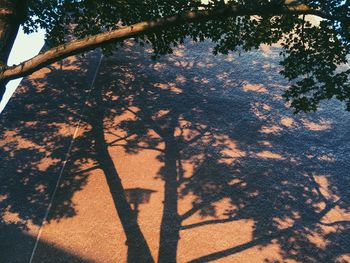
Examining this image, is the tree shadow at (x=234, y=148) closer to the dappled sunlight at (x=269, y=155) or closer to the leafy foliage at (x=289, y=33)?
the dappled sunlight at (x=269, y=155)

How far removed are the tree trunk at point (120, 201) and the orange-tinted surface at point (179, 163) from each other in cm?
12

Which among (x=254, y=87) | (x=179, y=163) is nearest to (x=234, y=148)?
(x=179, y=163)

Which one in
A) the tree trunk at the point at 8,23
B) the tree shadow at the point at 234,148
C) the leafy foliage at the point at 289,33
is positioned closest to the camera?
the tree trunk at the point at 8,23

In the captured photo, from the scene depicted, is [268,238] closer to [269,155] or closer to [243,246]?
[243,246]

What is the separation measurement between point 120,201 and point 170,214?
170 cm

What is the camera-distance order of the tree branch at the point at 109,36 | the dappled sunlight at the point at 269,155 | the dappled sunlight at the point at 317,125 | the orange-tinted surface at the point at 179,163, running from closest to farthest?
the tree branch at the point at 109,36 → the orange-tinted surface at the point at 179,163 → the dappled sunlight at the point at 269,155 → the dappled sunlight at the point at 317,125

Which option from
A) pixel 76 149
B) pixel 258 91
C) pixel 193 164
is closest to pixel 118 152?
pixel 76 149

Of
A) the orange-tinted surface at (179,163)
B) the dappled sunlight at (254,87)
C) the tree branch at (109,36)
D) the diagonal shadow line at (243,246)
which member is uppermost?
the dappled sunlight at (254,87)

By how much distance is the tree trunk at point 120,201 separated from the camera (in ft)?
31.0

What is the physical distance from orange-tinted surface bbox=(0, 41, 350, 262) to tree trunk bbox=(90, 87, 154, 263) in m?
0.12

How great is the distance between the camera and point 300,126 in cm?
1472

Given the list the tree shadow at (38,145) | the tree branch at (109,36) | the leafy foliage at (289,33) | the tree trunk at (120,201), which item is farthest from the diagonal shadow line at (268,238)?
the tree branch at (109,36)

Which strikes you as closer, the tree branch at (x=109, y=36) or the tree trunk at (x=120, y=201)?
the tree branch at (x=109, y=36)

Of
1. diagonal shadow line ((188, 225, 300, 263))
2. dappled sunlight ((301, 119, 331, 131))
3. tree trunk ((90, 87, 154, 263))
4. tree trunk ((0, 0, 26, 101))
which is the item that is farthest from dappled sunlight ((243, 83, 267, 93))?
tree trunk ((0, 0, 26, 101))
